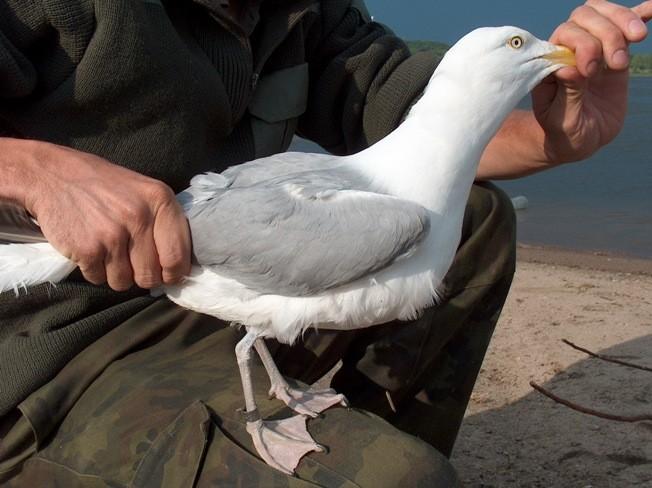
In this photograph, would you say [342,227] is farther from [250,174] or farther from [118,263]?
[118,263]

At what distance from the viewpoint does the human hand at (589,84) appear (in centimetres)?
264

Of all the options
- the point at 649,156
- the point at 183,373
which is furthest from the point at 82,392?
the point at 649,156

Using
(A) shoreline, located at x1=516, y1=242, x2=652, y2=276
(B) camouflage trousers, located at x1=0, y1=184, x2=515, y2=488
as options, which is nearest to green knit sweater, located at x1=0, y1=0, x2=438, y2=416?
(B) camouflage trousers, located at x1=0, y1=184, x2=515, y2=488

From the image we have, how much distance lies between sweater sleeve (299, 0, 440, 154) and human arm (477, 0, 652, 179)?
16.7 inches

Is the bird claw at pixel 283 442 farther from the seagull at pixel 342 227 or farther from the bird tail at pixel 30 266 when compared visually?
the bird tail at pixel 30 266

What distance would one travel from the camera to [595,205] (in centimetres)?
1068

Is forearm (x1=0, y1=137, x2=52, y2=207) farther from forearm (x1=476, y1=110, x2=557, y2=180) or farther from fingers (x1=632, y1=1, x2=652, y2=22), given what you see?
fingers (x1=632, y1=1, x2=652, y2=22)

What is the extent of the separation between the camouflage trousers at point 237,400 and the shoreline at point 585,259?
14.7ft

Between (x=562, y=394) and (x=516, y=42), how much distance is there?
2.23 meters

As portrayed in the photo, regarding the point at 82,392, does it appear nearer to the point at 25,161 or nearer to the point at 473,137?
the point at 25,161

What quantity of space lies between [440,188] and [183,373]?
0.89 m

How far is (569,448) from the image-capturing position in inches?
146

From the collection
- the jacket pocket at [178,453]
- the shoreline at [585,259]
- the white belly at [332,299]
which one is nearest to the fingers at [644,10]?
the white belly at [332,299]

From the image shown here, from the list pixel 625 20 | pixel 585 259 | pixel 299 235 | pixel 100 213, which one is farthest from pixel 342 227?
pixel 585 259
